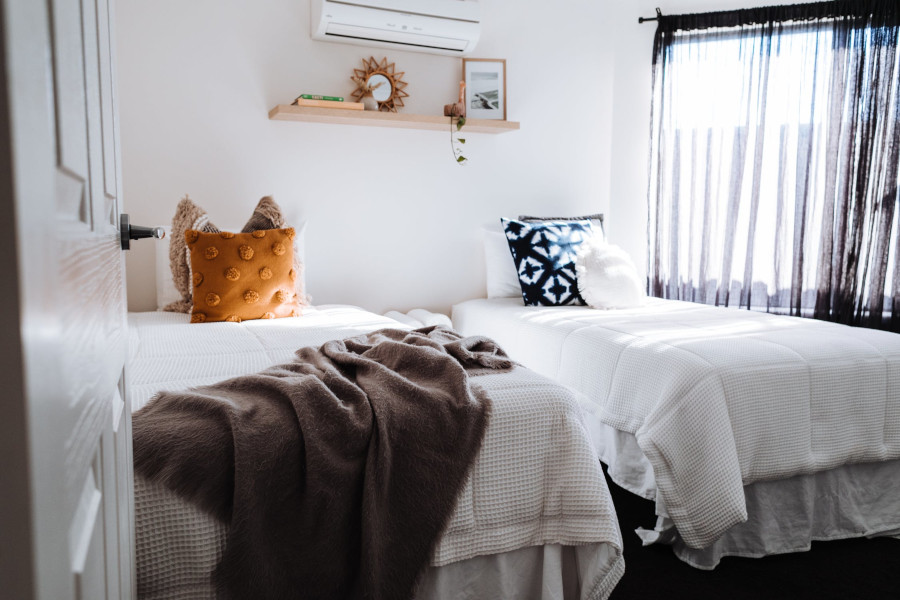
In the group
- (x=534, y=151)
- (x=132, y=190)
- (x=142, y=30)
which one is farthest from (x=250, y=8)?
(x=534, y=151)

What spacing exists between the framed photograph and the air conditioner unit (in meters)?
0.17

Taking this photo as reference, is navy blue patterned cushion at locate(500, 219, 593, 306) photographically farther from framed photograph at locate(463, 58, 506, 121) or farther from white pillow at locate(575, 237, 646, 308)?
framed photograph at locate(463, 58, 506, 121)

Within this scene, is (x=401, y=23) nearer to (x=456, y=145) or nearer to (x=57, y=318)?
(x=456, y=145)

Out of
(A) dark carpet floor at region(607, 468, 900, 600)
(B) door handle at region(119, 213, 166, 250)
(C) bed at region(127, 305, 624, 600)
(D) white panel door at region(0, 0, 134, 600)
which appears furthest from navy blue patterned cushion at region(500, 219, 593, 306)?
(D) white panel door at region(0, 0, 134, 600)

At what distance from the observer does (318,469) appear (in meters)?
1.36

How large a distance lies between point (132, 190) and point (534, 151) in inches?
85.6

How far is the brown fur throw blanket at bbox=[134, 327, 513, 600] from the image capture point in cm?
127

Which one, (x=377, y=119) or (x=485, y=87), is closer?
(x=377, y=119)

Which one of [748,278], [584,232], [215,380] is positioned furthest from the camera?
[748,278]

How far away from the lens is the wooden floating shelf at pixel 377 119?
126 inches

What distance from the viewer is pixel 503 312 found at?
10.7 feet

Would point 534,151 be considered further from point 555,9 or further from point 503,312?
point 503,312

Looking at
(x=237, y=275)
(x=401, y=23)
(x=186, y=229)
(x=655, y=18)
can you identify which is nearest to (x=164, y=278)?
(x=186, y=229)

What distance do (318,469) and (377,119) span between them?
2.37 m
